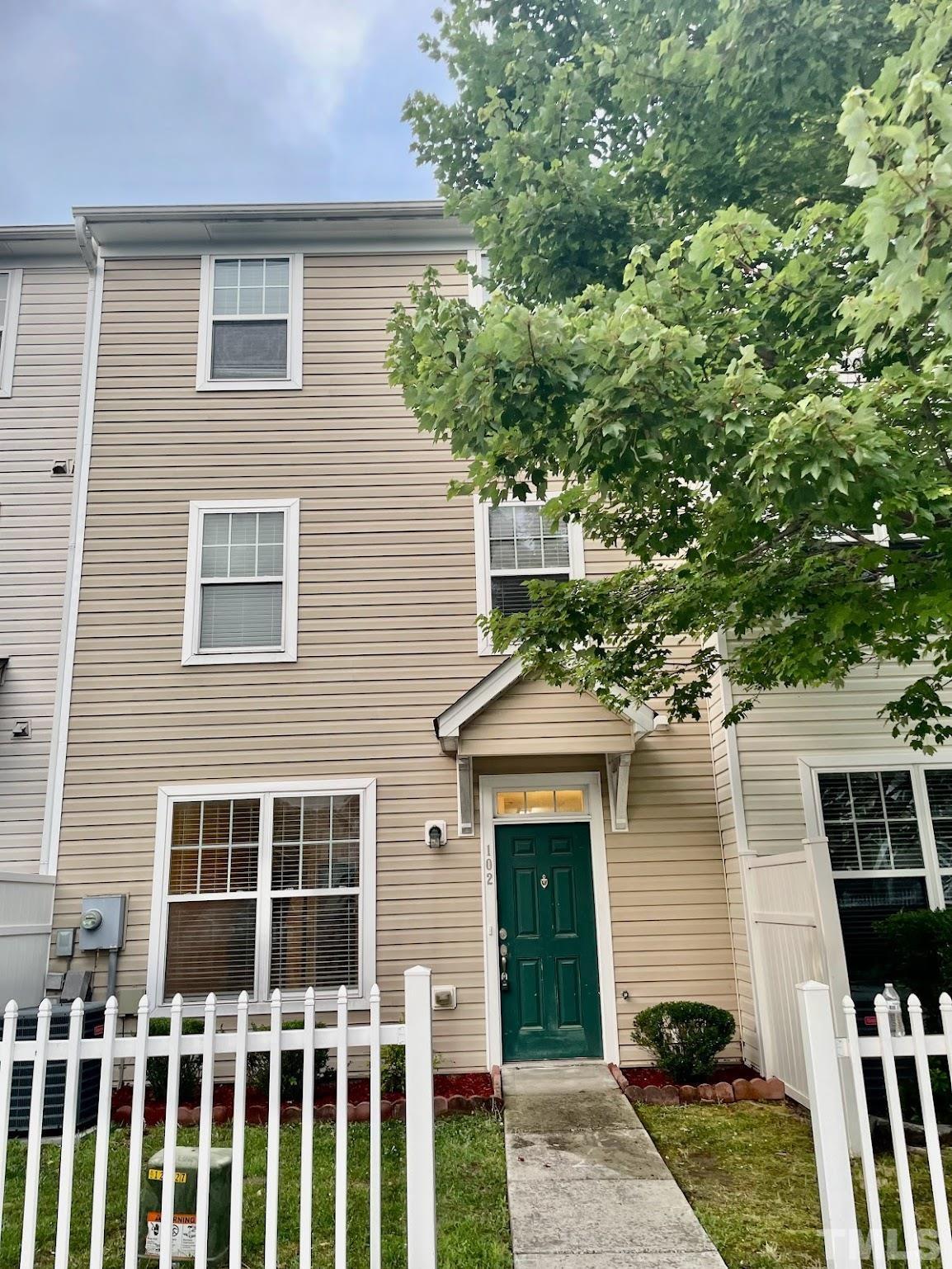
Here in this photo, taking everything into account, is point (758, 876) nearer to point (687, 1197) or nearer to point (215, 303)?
point (687, 1197)

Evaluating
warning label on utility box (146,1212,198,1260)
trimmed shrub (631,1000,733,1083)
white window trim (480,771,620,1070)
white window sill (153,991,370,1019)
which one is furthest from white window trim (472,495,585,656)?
warning label on utility box (146,1212,198,1260)

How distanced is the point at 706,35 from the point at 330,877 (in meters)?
6.46

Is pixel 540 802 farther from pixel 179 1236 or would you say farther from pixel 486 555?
pixel 179 1236

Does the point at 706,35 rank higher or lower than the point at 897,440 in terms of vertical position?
higher

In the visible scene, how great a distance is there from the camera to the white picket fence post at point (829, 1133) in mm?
2752

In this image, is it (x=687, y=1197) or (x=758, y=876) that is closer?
(x=687, y=1197)

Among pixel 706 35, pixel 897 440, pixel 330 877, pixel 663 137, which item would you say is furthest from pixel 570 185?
pixel 330 877

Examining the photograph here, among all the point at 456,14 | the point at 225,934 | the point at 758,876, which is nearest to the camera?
the point at 456,14

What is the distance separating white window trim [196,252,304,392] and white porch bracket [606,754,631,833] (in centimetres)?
482

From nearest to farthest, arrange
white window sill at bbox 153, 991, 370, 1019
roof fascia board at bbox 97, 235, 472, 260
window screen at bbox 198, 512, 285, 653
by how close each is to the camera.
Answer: white window sill at bbox 153, 991, 370, 1019 < window screen at bbox 198, 512, 285, 653 < roof fascia board at bbox 97, 235, 472, 260

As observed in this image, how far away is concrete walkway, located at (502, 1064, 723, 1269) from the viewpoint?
12.1 ft

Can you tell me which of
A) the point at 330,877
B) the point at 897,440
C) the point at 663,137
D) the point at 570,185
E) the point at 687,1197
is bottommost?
the point at 687,1197

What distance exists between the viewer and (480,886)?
7.00m

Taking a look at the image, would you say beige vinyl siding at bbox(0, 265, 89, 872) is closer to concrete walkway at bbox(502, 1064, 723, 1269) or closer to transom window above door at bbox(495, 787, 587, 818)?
transom window above door at bbox(495, 787, 587, 818)
